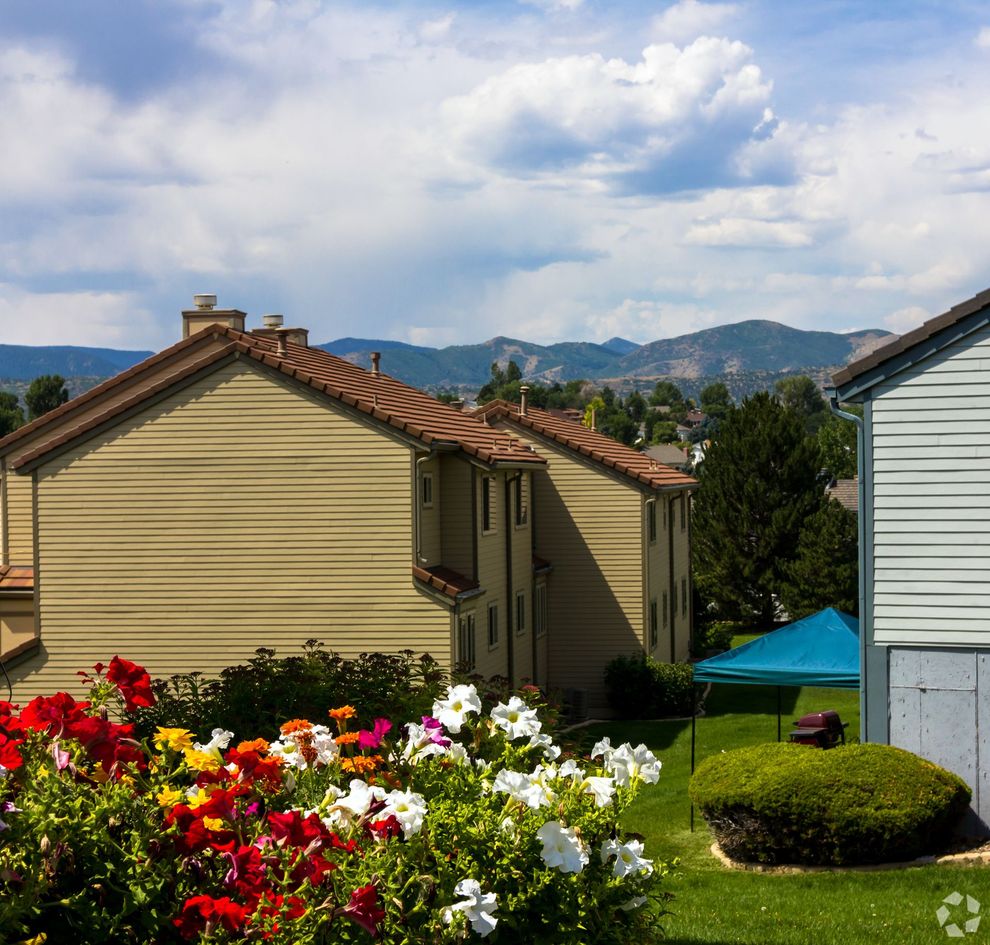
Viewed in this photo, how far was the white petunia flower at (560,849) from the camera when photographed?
6.23m

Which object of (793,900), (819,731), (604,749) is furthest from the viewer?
(819,731)

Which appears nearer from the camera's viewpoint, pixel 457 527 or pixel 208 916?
pixel 208 916

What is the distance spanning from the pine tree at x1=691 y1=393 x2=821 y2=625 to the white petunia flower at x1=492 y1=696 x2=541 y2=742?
43.7m

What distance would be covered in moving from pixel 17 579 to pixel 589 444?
16.0 metres

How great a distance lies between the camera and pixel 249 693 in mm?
18547

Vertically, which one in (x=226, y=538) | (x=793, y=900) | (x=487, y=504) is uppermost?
(x=487, y=504)

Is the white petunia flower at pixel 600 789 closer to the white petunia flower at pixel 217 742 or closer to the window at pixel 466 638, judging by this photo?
the white petunia flower at pixel 217 742

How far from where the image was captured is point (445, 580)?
25047 millimetres

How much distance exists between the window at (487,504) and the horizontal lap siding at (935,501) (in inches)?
488

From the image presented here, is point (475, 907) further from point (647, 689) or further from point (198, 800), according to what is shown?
point (647, 689)

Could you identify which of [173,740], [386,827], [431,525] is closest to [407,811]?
[386,827]

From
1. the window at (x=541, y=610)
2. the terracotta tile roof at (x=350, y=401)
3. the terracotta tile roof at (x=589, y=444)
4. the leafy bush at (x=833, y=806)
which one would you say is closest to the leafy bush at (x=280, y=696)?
the leafy bush at (x=833, y=806)

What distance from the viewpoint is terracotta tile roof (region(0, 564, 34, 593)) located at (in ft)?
89.5

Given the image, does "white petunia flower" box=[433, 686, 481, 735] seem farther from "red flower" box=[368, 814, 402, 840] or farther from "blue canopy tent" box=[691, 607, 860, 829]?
"blue canopy tent" box=[691, 607, 860, 829]
